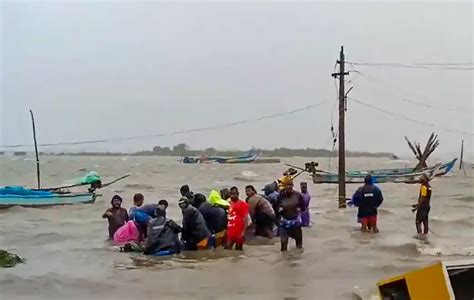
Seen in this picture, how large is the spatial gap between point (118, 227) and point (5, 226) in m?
9.35

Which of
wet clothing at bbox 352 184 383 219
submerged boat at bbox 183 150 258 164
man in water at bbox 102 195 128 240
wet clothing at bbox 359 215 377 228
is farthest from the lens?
submerged boat at bbox 183 150 258 164

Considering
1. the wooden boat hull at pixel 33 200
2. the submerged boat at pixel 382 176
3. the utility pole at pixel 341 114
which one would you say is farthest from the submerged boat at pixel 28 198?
the submerged boat at pixel 382 176

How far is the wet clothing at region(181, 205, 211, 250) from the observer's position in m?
12.4

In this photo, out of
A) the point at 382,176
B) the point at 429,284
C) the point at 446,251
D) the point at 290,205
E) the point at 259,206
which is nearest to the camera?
the point at 429,284

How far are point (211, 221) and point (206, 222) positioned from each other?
10cm

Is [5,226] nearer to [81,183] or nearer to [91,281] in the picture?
[81,183]

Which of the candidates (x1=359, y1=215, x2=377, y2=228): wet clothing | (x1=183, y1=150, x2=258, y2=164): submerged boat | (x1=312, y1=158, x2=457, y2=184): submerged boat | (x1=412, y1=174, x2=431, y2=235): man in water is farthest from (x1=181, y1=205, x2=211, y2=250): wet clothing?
(x1=183, y1=150, x2=258, y2=164): submerged boat

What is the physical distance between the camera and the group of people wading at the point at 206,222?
40.7 ft

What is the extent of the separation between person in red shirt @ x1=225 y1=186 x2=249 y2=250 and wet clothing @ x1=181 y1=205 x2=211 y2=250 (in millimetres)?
526

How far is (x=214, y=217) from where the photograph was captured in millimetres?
12883

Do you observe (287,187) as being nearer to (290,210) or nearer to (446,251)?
(290,210)

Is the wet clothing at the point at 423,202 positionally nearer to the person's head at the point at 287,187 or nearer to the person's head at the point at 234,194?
the person's head at the point at 287,187

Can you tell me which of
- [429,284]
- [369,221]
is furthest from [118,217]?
[429,284]

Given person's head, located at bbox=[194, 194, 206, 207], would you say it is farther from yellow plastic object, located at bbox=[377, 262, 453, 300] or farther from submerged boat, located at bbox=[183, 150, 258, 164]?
submerged boat, located at bbox=[183, 150, 258, 164]
